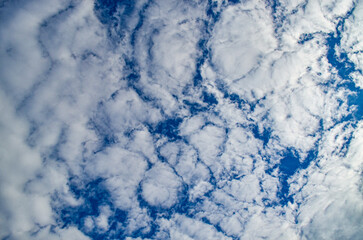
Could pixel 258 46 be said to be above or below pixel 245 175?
above

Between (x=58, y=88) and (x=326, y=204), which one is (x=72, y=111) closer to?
(x=58, y=88)

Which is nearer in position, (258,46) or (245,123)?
(258,46)

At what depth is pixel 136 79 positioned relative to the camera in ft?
15.6

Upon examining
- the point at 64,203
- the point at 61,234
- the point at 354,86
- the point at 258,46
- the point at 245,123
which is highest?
the point at 258,46

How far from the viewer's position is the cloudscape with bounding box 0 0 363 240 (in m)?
4.30

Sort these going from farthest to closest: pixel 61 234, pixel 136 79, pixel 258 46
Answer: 1. pixel 61 234
2. pixel 136 79
3. pixel 258 46

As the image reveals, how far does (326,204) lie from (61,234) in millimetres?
8404

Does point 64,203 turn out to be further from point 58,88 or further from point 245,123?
point 245,123

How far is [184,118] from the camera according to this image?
5305 mm

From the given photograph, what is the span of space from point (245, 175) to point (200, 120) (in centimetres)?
235

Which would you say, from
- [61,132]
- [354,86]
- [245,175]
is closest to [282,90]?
[354,86]

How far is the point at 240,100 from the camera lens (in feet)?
16.6

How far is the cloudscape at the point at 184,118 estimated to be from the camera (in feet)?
14.1

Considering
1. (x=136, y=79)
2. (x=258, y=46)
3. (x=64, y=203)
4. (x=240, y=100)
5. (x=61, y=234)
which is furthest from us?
(x=61, y=234)
